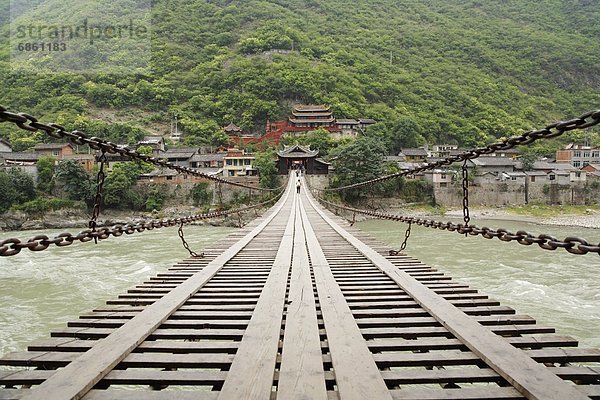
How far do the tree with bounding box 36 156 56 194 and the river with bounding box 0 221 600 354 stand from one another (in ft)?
43.5

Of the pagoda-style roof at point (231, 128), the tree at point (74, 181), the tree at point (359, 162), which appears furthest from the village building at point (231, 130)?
the tree at point (74, 181)

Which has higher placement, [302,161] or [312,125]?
[312,125]

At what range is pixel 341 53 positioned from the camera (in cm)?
7556

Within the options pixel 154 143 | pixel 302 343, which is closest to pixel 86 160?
pixel 154 143

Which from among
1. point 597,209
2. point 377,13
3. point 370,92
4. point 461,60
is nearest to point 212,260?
point 597,209

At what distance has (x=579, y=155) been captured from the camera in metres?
40.7

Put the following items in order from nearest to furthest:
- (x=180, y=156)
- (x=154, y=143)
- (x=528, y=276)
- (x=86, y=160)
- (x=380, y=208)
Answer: (x=528, y=276) → (x=380, y=208) → (x=86, y=160) → (x=180, y=156) → (x=154, y=143)

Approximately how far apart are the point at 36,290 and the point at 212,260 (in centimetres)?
1236

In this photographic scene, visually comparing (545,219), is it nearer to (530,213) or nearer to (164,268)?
(530,213)

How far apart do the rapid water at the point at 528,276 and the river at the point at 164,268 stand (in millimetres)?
30

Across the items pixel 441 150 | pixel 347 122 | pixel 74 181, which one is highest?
pixel 347 122

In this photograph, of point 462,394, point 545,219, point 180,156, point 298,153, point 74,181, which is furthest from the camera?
point 180,156

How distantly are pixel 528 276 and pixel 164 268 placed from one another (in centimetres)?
1439

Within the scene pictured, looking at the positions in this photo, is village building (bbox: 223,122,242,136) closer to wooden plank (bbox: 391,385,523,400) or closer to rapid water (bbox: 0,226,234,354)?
rapid water (bbox: 0,226,234,354)
